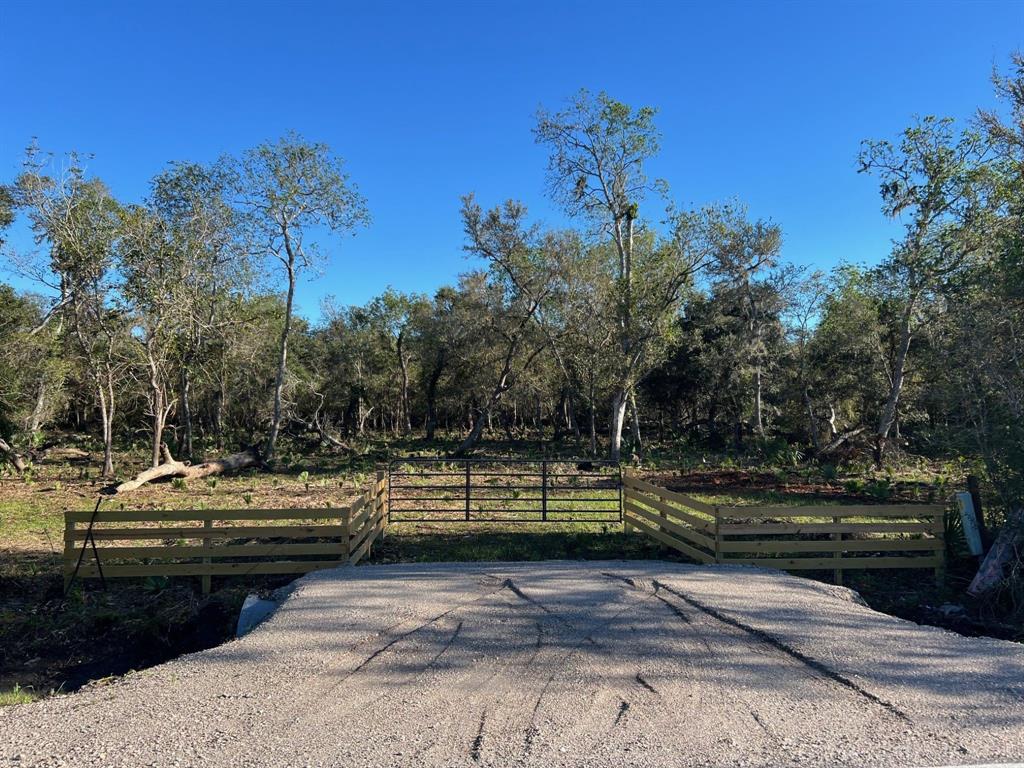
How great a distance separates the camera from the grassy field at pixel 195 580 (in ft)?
18.2

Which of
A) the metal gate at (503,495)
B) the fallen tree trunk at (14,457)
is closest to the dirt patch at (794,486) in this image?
the metal gate at (503,495)

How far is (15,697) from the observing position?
4.10 metres

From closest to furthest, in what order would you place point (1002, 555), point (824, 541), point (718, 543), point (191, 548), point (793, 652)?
point (793, 652) → point (1002, 555) → point (191, 548) → point (718, 543) → point (824, 541)

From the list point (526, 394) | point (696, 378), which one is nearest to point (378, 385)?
point (526, 394)

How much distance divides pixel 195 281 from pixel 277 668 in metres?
17.6

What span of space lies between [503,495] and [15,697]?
10.4 m

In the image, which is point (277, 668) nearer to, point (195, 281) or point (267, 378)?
point (195, 281)

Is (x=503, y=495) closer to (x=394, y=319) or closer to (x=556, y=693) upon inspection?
(x=556, y=693)

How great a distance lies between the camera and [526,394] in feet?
114

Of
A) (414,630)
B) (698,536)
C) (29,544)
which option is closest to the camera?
(414,630)

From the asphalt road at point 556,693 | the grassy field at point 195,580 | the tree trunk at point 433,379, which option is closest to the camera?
the asphalt road at point 556,693

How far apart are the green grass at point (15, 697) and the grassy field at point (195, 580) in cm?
2

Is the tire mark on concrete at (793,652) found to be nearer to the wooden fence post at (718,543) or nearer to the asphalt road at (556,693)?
the asphalt road at (556,693)

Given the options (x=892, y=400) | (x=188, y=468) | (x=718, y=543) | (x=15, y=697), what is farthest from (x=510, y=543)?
(x=892, y=400)
